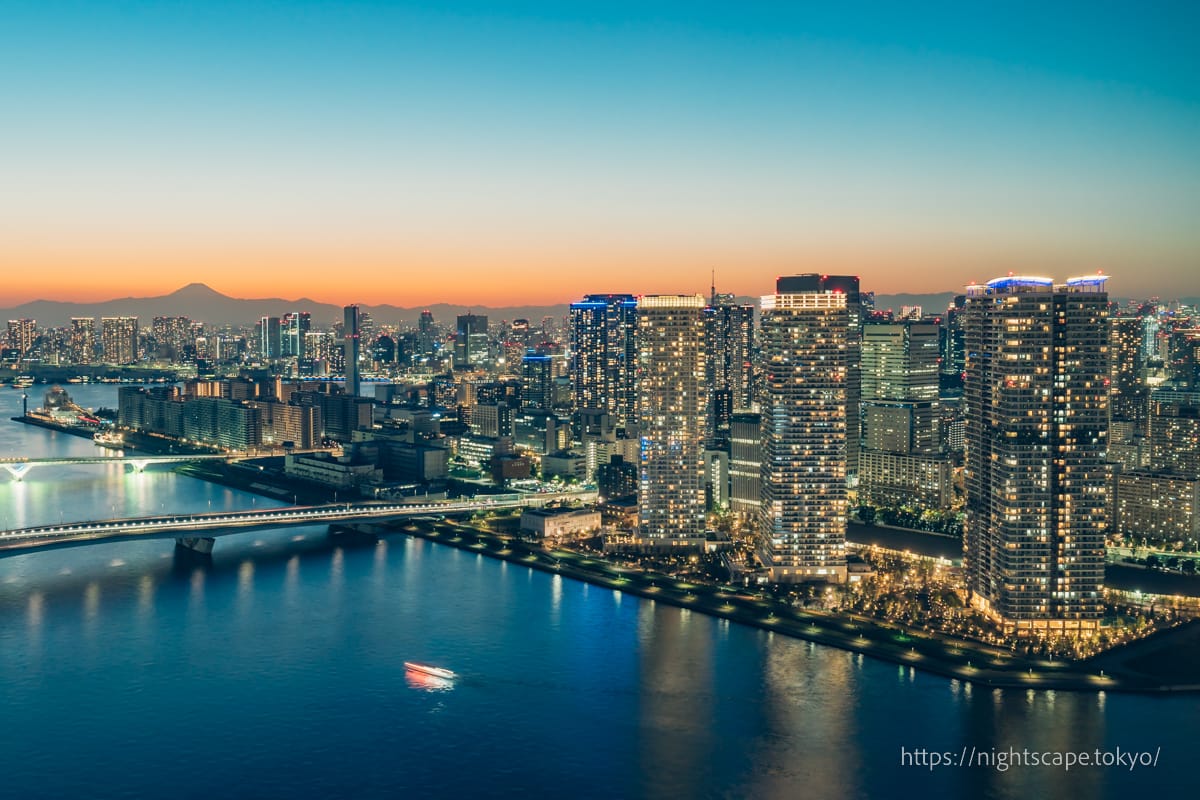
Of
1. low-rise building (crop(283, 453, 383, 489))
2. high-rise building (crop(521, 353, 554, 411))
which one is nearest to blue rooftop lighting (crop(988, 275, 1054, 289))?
low-rise building (crop(283, 453, 383, 489))

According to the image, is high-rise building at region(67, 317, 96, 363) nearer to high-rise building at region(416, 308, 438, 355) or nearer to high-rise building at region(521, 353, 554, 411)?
high-rise building at region(416, 308, 438, 355)

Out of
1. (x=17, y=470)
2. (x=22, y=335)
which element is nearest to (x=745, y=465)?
(x=17, y=470)

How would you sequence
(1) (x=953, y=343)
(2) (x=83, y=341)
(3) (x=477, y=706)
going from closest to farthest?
(3) (x=477, y=706)
(1) (x=953, y=343)
(2) (x=83, y=341)

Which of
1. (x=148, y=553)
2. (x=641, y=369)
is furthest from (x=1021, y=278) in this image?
(x=148, y=553)

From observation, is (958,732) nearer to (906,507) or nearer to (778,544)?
(778,544)

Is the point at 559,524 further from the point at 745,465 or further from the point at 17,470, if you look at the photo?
the point at 17,470

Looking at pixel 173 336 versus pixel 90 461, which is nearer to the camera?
pixel 90 461
